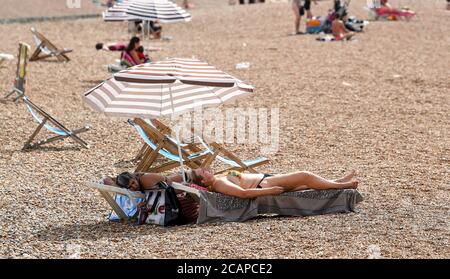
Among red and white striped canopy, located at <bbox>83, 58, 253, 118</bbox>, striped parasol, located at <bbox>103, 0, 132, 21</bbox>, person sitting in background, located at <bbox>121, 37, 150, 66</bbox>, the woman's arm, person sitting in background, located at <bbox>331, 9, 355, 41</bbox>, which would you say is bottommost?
person sitting in background, located at <bbox>331, 9, 355, 41</bbox>

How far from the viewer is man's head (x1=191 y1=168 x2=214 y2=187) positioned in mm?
7672

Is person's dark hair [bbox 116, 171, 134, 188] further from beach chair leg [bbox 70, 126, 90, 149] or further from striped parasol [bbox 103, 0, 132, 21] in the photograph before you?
striped parasol [bbox 103, 0, 132, 21]

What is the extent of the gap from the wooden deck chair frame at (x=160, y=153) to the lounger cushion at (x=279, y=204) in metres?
1.26

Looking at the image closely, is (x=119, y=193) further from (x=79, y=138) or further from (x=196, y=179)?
(x=79, y=138)

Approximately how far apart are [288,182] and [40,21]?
18.9m

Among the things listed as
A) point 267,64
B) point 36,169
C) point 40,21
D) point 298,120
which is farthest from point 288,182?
point 40,21

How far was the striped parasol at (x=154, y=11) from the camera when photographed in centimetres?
1647

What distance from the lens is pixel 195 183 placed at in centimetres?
776

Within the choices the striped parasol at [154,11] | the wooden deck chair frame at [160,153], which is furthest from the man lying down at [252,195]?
the striped parasol at [154,11]

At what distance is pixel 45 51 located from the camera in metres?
18.1

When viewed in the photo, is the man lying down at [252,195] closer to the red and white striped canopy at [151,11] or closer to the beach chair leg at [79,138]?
the beach chair leg at [79,138]

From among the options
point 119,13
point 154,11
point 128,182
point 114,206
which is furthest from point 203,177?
point 119,13

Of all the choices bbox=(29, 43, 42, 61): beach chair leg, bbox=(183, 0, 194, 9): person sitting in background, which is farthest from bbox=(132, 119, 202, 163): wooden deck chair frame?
bbox=(183, 0, 194, 9): person sitting in background

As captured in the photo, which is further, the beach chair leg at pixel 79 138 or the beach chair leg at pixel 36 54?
the beach chair leg at pixel 36 54
